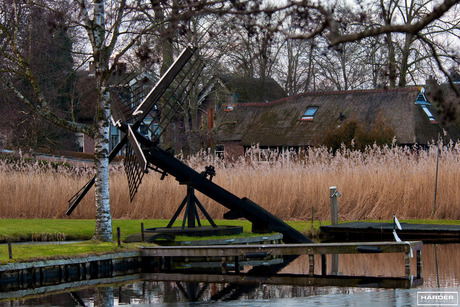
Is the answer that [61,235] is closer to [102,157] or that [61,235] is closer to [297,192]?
[102,157]

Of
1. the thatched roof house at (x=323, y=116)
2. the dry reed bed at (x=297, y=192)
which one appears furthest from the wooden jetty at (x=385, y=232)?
the thatched roof house at (x=323, y=116)

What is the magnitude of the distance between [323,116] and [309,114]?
1183mm

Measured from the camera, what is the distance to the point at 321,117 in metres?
44.7

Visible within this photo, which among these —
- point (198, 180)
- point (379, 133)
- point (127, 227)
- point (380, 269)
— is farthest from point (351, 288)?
point (379, 133)

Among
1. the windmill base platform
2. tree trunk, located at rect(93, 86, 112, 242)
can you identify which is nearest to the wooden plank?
the windmill base platform

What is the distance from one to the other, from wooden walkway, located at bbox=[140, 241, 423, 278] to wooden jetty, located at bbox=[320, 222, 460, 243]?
154 inches

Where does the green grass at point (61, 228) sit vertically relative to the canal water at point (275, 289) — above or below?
above

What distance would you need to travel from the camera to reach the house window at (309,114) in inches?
1777

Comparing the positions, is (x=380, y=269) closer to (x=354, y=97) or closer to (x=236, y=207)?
(x=236, y=207)

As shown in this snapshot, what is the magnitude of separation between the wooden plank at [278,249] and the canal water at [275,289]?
48 centimetres

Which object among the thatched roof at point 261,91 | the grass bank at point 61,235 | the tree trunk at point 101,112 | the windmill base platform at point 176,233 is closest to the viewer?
the grass bank at point 61,235

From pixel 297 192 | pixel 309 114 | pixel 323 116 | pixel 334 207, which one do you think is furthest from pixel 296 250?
pixel 309 114

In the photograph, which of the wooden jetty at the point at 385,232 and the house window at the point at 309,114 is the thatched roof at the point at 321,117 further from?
the wooden jetty at the point at 385,232

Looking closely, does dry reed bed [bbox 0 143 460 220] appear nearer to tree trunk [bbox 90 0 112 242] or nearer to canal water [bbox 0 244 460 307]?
canal water [bbox 0 244 460 307]
